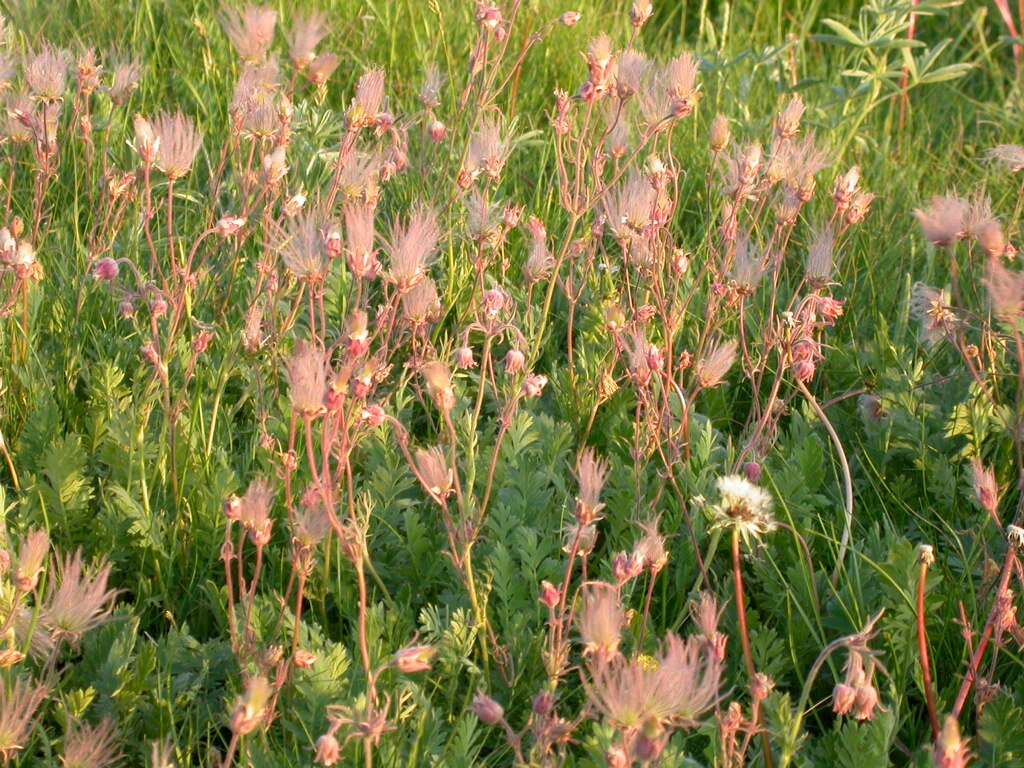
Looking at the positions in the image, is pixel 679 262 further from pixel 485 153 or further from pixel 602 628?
pixel 602 628

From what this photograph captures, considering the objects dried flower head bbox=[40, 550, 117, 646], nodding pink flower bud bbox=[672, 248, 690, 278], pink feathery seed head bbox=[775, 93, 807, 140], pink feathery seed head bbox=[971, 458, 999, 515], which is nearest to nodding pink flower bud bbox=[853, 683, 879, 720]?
pink feathery seed head bbox=[971, 458, 999, 515]

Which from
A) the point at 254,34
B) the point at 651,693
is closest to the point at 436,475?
the point at 651,693

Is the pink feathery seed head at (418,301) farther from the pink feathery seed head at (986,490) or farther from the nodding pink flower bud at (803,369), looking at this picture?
the pink feathery seed head at (986,490)

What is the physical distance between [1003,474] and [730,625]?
69cm

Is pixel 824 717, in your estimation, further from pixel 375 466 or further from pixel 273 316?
pixel 273 316

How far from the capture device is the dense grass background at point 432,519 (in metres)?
1.94

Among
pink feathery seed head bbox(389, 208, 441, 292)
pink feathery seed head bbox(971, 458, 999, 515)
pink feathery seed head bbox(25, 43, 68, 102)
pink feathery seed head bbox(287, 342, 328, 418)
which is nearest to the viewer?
pink feathery seed head bbox(287, 342, 328, 418)

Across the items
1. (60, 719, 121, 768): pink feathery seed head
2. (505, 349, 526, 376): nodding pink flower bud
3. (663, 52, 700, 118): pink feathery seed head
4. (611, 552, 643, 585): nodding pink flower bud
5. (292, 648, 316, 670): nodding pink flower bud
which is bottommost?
(60, 719, 121, 768): pink feathery seed head

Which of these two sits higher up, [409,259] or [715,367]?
[409,259]

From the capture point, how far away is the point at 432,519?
2385mm

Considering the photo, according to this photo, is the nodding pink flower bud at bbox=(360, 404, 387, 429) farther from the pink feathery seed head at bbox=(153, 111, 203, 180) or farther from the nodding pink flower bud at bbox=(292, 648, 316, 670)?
the pink feathery seed head at bbox=(153, 111, 203, 180)

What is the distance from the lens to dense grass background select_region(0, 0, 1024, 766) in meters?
1.94

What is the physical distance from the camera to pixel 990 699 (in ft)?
6.27

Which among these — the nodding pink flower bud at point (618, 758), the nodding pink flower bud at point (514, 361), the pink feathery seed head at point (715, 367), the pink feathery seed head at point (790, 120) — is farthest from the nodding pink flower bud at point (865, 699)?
the pink feathery seed head at point (790, 120)
